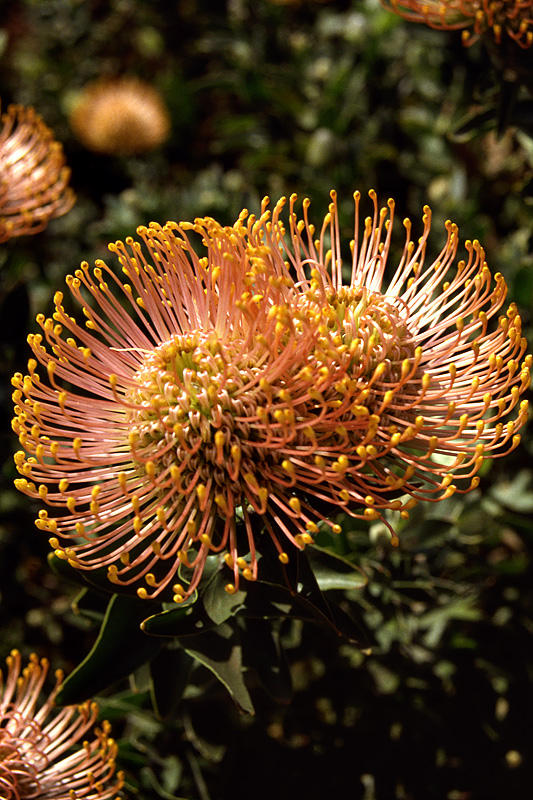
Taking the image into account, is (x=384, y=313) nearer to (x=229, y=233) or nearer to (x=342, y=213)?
(x=229, y=233)

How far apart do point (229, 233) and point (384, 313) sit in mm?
308

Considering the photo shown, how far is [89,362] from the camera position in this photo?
1273 millimetres

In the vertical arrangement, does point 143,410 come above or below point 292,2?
below

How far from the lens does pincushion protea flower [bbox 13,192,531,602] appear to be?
1.11 m

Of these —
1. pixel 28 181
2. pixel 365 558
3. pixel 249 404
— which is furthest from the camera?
pixel 28 181

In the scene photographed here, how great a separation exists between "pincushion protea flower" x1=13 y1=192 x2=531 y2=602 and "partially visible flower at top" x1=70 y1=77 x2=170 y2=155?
331 centimetres

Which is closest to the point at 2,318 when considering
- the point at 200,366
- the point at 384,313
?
the point at 200,366

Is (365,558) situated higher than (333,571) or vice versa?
(333,571)

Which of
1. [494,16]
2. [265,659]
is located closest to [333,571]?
[265,659]

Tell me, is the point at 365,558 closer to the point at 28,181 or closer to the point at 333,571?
the point at 333,571

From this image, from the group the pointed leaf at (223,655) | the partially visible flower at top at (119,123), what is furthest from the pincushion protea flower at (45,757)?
the partially visible flower at top at (119,123)

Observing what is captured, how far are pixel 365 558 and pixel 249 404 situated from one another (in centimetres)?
72

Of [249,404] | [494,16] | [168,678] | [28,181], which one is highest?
[494,16]

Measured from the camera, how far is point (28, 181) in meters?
2.17
